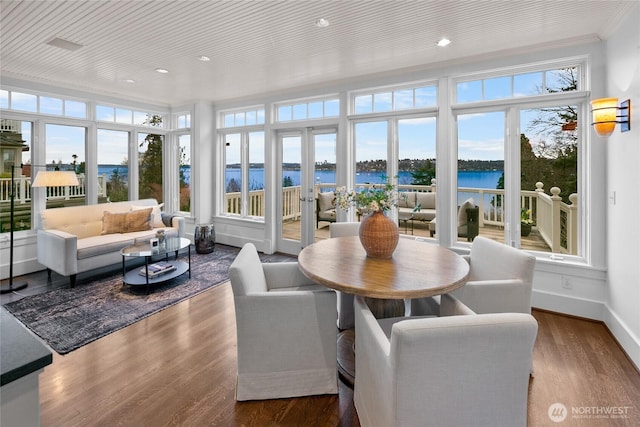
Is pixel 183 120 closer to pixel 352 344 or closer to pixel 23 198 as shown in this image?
pixel 23 198

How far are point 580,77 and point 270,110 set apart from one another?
410 cm

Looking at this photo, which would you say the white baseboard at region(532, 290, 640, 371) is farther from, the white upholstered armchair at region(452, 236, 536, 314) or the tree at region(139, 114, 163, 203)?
the tree at region(139, 114, 163, 203)

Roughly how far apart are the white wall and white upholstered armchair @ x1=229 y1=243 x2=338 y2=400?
2.28m

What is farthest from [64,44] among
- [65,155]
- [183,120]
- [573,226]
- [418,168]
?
[573,226]

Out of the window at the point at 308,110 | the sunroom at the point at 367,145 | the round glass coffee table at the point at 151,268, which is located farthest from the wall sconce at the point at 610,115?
the round glass coffee table at the point at 151,268

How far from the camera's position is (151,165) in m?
6.25

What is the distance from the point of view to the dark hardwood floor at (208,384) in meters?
1.82

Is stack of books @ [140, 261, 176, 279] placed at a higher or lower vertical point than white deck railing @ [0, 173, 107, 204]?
lower

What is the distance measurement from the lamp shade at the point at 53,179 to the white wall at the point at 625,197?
19.4 ft

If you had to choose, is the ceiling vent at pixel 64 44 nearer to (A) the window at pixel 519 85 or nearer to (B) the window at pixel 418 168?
(B) the window at pixel 418 168

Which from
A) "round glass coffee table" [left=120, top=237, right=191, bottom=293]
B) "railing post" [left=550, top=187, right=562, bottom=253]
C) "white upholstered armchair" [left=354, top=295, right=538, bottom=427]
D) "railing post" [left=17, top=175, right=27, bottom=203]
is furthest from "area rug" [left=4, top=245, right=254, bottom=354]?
"railing post" [left=550, top=187, right=562, bottom=253]

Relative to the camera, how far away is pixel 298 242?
5418mm

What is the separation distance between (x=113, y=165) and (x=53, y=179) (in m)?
1.53

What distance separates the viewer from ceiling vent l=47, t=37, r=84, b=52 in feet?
10.7
